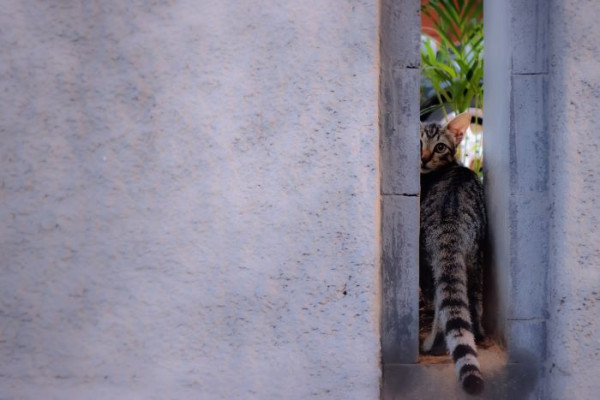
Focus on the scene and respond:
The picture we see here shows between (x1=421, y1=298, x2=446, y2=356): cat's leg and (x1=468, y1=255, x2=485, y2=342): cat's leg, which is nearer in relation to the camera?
(x1=421, y1=298, x2=446, y2=356): cat's leg

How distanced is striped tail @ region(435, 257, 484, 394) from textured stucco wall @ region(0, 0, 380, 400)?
348 mm

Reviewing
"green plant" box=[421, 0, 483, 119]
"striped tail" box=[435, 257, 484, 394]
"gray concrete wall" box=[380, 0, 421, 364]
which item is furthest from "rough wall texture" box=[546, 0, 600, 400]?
"green plant" box=[421, 0, 483, 119]

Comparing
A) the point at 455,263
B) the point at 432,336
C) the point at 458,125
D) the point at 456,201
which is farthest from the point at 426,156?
the point at 432,336

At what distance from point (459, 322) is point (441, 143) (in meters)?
1.30

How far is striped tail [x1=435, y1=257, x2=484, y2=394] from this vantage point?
8.27ft

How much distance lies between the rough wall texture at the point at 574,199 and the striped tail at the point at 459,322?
365 millimetres

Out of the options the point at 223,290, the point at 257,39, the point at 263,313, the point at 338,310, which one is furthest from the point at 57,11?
the point at 338,310

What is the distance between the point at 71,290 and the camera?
103 inches

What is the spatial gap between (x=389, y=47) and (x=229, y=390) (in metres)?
1.62

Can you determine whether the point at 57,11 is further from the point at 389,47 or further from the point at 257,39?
the point at 389,47

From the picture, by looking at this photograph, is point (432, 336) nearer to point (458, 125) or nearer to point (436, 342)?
point (436, 342)

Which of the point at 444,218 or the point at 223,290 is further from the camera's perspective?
the point at 444,218

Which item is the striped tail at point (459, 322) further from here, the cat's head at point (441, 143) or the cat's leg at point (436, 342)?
the cat's head at point (441, 143)

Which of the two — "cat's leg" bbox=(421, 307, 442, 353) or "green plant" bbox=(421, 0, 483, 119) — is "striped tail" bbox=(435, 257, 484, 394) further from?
"green plant" bbox=(421, 0, 483, 119)
